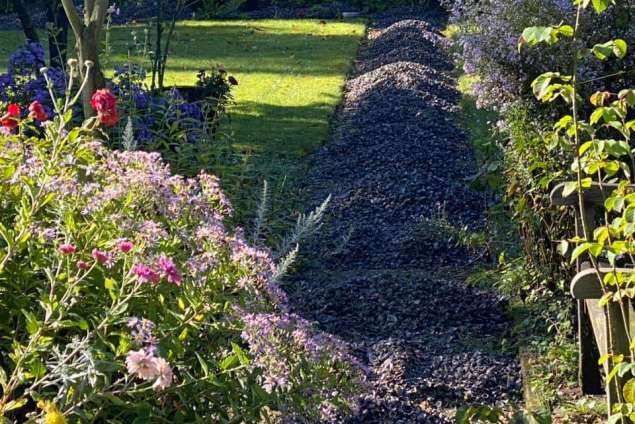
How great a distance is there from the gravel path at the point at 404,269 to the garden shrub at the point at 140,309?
1103mm

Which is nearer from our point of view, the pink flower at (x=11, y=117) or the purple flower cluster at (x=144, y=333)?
the purple flower cluster at (x=144, y=333)

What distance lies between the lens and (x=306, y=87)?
12.5 meters

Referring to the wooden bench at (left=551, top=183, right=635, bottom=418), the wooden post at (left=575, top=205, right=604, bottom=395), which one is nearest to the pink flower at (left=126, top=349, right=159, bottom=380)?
the wooden bench at (left=551, top=183, right=635, bottom=418)

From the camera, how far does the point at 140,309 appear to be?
2.72 metres

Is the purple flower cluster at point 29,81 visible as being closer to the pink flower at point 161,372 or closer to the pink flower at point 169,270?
the pink flower at point 169,270

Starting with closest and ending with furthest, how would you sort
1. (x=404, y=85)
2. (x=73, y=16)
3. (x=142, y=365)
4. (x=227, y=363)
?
1. (x=142, y=365)
2. (x=227, y=363)
3. (x=73, y=16)
4. (x=404, y=85)

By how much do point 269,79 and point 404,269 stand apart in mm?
7786

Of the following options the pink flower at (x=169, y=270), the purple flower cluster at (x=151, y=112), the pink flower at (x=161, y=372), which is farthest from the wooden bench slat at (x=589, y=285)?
the purple flower cluster at (x=151, y=112)

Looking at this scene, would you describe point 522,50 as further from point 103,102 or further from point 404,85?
point 404,85

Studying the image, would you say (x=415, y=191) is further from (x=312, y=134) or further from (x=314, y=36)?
(x=314, y=36)

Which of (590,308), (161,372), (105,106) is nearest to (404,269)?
(590,308)

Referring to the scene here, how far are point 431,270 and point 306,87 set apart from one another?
7.04m

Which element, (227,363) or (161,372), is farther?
(227,363)

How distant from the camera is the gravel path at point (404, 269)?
14.0ft
